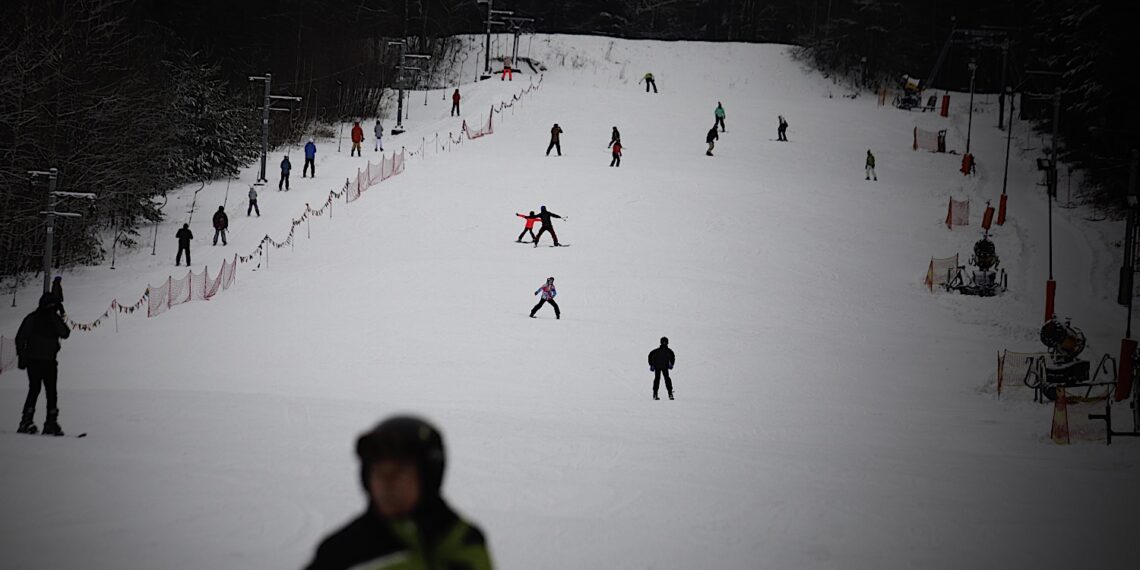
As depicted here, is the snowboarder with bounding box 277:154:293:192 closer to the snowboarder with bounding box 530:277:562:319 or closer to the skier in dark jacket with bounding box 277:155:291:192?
the skier in dark jacket with bounding box 277:155:291:192

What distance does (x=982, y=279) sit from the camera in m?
30.6

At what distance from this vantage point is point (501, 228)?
3375 cm

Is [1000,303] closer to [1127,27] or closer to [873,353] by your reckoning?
[873,353]

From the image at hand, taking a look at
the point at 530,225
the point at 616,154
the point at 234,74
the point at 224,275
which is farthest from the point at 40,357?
the point at 234,74

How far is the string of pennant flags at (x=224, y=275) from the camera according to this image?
23.6m

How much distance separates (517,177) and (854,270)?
46.8ft

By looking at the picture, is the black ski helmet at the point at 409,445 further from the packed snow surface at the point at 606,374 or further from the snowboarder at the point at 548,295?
the snowboarder at the point at 548,295

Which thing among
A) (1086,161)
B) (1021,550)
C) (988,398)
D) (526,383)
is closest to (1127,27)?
(1086,161)

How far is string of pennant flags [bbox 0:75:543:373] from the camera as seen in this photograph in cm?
2358

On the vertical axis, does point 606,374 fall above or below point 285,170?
below

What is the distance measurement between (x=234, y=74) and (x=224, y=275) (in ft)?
114

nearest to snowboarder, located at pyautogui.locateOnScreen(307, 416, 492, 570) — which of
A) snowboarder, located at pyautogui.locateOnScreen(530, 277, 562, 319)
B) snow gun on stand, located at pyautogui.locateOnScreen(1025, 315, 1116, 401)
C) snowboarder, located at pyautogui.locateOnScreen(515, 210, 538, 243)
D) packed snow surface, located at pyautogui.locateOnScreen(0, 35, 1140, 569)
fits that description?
packed snow surface, located at pyautogui.locateOnScreen(0, 35, 1140, 569)

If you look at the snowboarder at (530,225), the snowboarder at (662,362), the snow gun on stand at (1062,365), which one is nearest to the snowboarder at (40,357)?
the snowboarder at (662,362)

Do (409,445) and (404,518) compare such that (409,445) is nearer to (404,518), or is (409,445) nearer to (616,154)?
(404,518)
